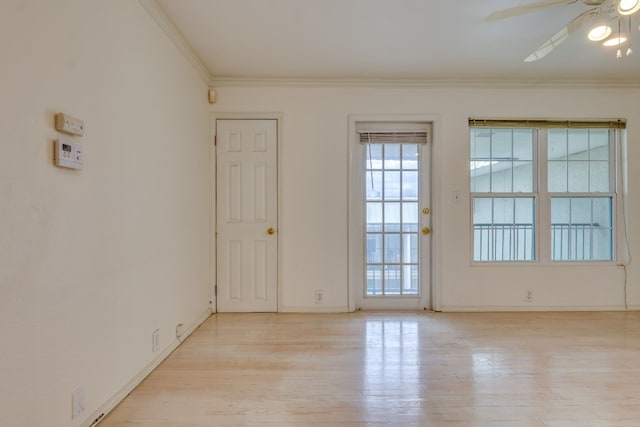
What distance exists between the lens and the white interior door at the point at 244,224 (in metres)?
3.56

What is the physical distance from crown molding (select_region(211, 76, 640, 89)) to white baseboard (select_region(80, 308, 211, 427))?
8.23 feet

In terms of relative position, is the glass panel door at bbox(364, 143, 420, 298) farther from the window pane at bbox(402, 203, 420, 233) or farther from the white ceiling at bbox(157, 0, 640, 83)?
the white ceiling at bbox(157, 0, 640, 83)

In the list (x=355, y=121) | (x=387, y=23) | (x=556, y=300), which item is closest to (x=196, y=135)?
(x=355, y=121)

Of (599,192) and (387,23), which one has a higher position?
(387,23)

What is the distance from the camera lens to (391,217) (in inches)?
146

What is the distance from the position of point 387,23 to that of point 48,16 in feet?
6.85

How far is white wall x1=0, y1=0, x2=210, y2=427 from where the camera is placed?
1.24 meters

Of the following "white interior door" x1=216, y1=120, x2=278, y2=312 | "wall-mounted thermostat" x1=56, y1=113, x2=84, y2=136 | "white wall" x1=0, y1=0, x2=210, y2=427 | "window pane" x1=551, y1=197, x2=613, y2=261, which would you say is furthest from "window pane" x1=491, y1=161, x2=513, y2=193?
"wall-mounted thermostat" x1=56, y1=113, x2=84, y2=136

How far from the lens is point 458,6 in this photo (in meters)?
2.32

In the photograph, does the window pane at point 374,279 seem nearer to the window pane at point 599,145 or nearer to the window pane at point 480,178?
the window pane at point 480,178

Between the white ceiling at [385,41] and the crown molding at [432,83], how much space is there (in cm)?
4

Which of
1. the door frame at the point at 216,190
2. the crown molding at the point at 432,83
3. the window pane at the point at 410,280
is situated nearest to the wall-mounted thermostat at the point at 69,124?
the door frame at the point at 216,190

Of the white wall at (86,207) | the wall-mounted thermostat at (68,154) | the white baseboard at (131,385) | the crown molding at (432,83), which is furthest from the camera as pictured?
the crown molding at (432,83)

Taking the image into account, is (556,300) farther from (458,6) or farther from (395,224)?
(458,6)
